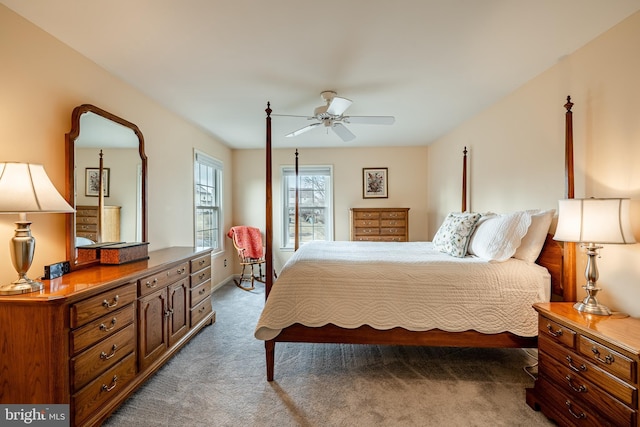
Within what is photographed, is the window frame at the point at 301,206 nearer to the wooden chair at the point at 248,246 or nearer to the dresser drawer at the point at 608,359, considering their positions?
the wooden chair at the point at 248,246

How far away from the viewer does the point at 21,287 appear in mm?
1483

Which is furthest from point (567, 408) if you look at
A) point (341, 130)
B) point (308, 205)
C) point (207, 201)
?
point (207, 201)

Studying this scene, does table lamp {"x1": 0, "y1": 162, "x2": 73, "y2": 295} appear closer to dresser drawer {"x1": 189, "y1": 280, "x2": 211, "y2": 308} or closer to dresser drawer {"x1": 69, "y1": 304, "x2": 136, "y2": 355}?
dresser drawer {"x1": 69, "y1": 304, "x2": 136, "y2": 355}

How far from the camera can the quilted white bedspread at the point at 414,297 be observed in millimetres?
2045

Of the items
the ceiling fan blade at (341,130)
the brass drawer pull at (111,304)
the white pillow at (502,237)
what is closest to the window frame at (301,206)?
the ceiling fan blade at (341,130)

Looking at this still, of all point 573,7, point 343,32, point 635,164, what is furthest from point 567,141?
point 343,32

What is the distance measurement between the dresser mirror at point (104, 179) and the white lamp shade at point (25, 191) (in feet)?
1.71

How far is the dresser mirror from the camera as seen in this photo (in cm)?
204

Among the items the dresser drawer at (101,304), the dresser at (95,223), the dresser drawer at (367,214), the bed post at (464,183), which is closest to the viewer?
the dresser drawer at (101,304)

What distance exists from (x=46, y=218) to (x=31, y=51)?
1.01 metres

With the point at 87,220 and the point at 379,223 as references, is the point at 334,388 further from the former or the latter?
the point at 379,223

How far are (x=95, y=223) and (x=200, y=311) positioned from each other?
126 centimetres

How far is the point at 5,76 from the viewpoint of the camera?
165 cm

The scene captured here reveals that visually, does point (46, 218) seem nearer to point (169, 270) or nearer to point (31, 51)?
point (169, 270)
